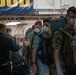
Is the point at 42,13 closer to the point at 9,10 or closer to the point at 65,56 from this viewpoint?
the point at 9,10

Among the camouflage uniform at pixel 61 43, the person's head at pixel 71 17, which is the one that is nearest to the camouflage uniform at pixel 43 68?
the camouflage uniform at pixel 61 43

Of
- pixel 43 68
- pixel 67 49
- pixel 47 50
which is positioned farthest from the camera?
pixel 43 68

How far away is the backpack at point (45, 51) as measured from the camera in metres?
4.41

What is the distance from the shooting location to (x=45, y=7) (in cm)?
1155


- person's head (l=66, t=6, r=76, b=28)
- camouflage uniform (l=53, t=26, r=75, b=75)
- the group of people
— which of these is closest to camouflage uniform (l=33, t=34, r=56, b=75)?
the group of people

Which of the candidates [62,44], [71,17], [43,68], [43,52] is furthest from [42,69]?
[71,17]

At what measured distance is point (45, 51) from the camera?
176 inches

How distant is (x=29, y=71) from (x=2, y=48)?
3.89 ft

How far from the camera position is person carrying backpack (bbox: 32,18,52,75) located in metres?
4.45

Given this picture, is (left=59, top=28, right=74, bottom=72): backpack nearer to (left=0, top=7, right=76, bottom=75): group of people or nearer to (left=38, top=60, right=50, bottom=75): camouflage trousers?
(left=0, top=7, right=76, bottom=75): group of people

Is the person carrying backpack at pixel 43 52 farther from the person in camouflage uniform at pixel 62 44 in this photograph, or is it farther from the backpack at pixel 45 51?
the person in camouflage uniform at pixel 62 44

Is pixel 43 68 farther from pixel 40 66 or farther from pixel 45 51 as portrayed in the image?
pixel 45 51

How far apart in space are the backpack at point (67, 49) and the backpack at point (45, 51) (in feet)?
3.49

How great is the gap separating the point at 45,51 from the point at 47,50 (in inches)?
1.9
